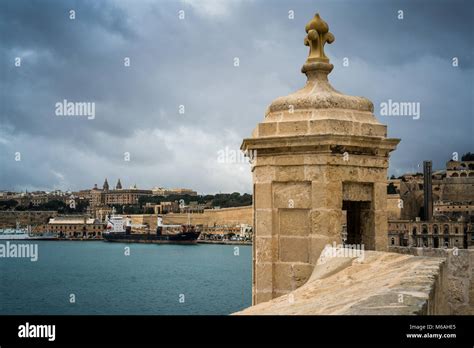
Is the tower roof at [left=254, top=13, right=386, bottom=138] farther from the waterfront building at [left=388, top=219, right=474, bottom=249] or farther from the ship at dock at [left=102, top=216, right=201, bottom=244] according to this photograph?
the ship at dock at [left=102, top=216, right=201, bottom=244]

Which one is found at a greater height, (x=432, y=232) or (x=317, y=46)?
(x=317, y=46)

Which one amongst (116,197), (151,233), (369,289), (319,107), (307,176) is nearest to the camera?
(369,289)

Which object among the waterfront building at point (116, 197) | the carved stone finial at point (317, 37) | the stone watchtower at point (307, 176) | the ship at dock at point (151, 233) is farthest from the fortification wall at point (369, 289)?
the waterfront building at point (116, 197)

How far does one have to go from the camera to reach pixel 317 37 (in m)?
5.23

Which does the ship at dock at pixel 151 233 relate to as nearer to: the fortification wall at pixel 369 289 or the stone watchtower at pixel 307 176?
the stone watchtower at pixel 307 176

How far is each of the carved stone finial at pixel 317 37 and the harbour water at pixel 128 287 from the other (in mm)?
13525

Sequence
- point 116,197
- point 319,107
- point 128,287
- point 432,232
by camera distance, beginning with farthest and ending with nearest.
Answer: point 116,197 < point 432,232 < point 128,287 < point 319,107

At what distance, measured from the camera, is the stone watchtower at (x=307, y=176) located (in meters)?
4.75

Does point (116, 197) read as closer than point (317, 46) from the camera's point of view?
No

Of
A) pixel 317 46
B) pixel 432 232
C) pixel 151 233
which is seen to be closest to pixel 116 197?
pixel 151 233

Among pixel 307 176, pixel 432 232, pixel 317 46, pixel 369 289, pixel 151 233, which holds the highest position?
pixel 317 46

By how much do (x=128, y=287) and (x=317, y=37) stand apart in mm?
45807

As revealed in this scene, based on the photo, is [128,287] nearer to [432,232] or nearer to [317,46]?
[432,232]

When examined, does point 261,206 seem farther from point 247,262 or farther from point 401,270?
point 247,262
